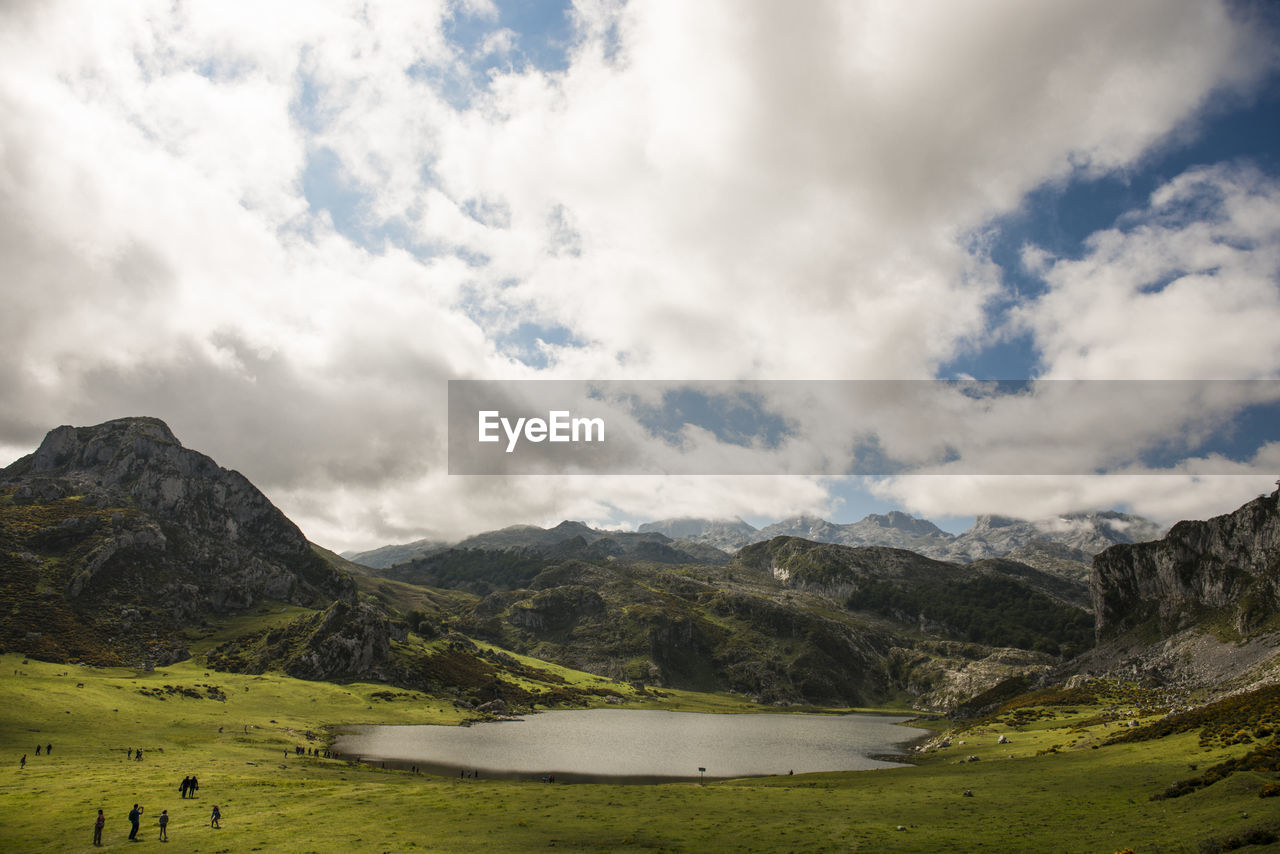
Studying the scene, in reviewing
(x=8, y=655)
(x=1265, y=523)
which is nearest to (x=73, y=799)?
(x=8, y=655)

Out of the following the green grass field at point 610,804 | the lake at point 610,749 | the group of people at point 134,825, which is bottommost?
the lake at point 610,749

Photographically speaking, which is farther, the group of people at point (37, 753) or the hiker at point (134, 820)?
the group of people at point (37, 753)

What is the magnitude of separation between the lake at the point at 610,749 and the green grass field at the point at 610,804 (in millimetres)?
18623

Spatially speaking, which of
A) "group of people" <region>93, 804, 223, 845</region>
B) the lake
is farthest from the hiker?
the lake

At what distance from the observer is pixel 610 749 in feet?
450

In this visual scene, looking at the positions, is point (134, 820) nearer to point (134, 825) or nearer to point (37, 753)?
point (134, 825)

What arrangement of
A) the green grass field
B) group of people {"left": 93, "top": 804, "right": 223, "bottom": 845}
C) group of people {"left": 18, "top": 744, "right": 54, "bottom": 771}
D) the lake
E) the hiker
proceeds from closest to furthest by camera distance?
the green grass field → group of people {"left": 93, "top": 804, "right": 223, "bottom": 845} → the hiker → group of people {"left": 18, "top": 744, "right": 54, "bottom": 771} → the lake

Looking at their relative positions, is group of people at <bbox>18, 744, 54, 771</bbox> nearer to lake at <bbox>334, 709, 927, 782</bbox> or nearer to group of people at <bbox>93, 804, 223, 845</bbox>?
group of people at <bbox>93, 804, 223, 845</bbox>

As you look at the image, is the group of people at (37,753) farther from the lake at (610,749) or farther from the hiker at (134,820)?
the lake at (610,749)

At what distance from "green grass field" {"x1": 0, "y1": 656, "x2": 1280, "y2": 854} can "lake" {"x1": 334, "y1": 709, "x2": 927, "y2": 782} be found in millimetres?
18623

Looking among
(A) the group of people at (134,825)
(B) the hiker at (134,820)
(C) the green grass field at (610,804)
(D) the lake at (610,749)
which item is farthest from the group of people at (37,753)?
(D) the lake at (610,749)

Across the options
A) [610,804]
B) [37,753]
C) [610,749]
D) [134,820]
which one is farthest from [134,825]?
[610,749]

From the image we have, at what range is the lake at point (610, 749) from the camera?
355 feet

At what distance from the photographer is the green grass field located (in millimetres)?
47969
